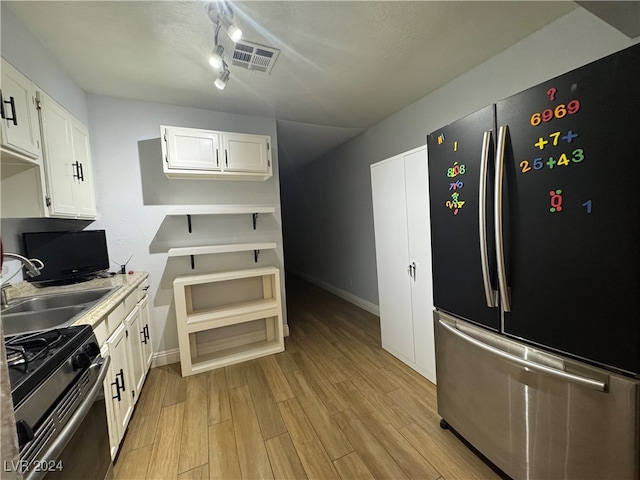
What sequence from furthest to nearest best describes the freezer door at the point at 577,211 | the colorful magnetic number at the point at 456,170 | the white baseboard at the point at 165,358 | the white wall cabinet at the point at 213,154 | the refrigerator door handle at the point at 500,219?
the white baseboard at the point at 165,358
the white wall cabinet at the point at 213,154
the colorful magnetic number at the point at 456,170
the refrigerator door handle at the point at 500,219
the freezer door at the point at 577,211

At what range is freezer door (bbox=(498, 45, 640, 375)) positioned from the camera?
0.94 meters

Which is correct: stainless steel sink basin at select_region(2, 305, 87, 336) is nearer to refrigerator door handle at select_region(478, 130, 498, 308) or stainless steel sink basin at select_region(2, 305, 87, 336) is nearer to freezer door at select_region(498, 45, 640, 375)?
refrigerator door handle at select_region(478, 130, 498, 308)

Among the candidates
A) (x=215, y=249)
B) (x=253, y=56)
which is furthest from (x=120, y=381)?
(x=253, y=56)

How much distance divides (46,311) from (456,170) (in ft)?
7.82

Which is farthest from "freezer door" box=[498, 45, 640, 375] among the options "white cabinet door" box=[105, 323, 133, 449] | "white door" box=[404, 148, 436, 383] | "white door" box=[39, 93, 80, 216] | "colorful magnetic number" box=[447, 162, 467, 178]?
"white door" box=[39, 93, 80, 216]

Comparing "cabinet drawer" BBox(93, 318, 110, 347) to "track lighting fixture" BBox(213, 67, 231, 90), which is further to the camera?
"track lighting fixture" BBox(213, 67, 231, 90)

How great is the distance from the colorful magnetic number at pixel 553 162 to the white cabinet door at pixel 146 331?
2.75 metres

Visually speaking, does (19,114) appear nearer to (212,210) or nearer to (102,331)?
(102,331)

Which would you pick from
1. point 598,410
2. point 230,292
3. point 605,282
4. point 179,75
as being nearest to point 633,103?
point 605,282

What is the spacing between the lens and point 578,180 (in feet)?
3.44

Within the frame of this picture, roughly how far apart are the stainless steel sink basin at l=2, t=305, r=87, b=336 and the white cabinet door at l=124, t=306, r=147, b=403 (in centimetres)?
35

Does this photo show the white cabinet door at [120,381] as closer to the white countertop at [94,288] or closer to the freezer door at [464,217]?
the white countertop at [94,288]

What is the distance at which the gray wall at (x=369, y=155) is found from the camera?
1751 mm

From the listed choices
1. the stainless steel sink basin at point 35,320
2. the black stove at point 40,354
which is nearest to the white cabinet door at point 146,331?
the stainless steel sink basin at point 35,320
